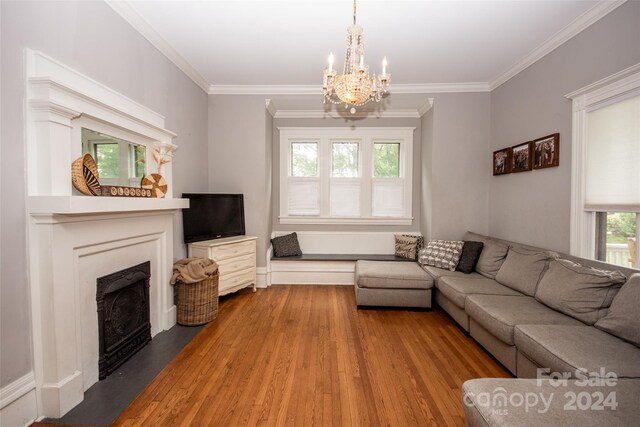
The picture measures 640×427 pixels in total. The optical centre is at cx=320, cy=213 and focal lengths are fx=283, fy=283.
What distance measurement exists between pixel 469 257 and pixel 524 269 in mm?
813

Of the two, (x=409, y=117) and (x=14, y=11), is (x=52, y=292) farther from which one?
(x=409, y=117)

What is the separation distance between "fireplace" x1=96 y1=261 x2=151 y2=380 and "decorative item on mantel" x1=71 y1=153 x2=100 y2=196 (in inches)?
27.0

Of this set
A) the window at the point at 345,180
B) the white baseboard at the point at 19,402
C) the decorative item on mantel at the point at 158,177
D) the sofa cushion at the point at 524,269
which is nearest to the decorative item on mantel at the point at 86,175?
the decorative item on mantel at the point at 158,177

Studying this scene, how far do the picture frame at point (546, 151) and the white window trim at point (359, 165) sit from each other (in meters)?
1.94

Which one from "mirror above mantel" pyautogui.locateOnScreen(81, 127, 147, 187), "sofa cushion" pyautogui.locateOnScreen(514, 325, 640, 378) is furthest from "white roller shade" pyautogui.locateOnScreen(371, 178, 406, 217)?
"mirror above mantel" pyautogui.locateOnScreen(81, 127, 147, 187)

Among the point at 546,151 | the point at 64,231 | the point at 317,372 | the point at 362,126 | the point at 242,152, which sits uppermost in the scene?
the point at 362,126

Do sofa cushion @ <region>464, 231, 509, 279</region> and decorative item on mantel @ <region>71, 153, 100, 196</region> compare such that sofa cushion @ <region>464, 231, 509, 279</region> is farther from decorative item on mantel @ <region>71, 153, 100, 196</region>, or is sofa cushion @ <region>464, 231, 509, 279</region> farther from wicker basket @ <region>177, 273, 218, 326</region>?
decorative item on mantel @ <region>71, 153, 100, 196</region>

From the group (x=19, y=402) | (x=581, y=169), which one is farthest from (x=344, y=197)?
(x=19, y=402)

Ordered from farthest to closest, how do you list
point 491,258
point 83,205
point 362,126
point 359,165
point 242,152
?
1. point 359,165
2. point 362,126
3. point 242,152
4. point 491,258
5. point 83,205

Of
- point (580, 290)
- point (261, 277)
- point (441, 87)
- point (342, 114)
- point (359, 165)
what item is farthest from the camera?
point (359, 165)

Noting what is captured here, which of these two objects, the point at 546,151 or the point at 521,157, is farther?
the point at 521,157

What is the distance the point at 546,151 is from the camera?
3.10 m

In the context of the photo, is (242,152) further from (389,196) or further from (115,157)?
(389,196)

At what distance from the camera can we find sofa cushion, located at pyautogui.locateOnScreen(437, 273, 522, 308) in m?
2.88
